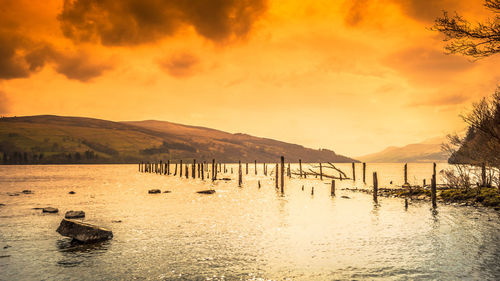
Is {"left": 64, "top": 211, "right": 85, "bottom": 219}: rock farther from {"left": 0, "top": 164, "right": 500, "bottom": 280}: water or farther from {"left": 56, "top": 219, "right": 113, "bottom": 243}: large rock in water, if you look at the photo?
{"left": 56, "top": 219, "right": 113, "bottom": 243}: large rock in water

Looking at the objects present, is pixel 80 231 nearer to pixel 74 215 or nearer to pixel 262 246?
pixel 74 215

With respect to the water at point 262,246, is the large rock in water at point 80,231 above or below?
above

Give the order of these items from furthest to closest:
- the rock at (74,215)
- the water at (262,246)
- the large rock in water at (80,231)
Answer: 1. the rock at (74,215)
2. the large rock in water at (80,231)
3. the water at (262,246)

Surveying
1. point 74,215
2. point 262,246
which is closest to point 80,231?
point 74,215

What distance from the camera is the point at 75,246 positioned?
15.7 meters

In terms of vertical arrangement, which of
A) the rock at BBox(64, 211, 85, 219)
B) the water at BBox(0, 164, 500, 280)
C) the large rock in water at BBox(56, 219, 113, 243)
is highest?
the large rock in water at BBox(56, 219, 113, 243)

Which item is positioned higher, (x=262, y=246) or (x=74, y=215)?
(x=74, y=215)

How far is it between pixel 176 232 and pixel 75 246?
5344 mm

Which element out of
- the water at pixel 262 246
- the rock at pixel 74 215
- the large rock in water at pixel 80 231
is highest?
the large rock in water at pixel 80 231

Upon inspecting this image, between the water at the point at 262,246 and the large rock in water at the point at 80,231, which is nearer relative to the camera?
the water at the point at 262,246

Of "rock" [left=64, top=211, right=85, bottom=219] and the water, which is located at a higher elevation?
"rock" [left=64, top=211, right=85, bottom=219]

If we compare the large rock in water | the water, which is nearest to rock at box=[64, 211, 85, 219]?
the water

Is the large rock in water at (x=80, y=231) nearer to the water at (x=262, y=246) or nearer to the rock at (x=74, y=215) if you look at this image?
the water at (x=262, y=246)

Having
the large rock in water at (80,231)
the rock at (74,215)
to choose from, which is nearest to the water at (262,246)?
the large rock in water at (80,231)
